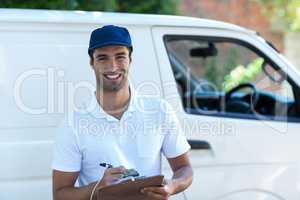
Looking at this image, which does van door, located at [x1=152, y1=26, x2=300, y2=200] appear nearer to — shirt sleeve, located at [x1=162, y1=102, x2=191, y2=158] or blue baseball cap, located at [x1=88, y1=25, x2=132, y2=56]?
shirt sleeve, located at [x1=162, y1=102, x2=191, y2=158]

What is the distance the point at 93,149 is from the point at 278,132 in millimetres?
1639

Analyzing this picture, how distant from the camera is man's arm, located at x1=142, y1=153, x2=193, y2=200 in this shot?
2750 millimetres

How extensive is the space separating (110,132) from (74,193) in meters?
0.32

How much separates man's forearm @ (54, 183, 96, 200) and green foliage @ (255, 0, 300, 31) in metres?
9.28

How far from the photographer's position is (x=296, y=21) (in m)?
11.9

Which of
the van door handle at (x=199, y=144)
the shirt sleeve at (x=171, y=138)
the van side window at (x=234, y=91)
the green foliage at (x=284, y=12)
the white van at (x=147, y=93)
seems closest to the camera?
the shirt sleeve at (x=171, y=138)

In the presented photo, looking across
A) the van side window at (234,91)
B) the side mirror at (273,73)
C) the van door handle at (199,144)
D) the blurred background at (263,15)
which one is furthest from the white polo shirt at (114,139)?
the blurred background at (263,15)

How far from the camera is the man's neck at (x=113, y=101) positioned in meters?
2.95

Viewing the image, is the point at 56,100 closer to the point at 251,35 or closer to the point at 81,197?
the point at 81,197

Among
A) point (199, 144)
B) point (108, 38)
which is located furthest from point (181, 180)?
point (199, 144)

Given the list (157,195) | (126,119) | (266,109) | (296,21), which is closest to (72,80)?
(126,119)

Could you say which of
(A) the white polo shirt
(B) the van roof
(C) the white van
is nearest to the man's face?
(A) the white polo shirt

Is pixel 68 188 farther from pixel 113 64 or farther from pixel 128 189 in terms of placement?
pixel 113 64

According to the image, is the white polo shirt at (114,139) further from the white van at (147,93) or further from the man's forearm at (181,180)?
the white van at (147,93)
